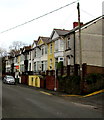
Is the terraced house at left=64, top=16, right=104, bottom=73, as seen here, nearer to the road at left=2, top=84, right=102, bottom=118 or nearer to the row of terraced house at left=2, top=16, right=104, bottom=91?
the row of terraced house at left=2, top=16, right=104, bottom=91

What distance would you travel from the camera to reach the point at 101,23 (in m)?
31.5

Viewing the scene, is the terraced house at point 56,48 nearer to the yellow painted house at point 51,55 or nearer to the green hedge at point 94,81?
the yellow painted house at point 51,55

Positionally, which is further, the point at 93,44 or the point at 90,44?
the point at 93,44

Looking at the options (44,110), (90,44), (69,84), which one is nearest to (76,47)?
(90,44)

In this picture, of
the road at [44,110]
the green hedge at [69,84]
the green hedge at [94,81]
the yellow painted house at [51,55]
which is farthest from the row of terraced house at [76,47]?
the road at [44,110]

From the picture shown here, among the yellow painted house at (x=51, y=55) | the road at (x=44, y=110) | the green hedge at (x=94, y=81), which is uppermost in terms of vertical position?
the yellow painted house at (x=51, y=55)

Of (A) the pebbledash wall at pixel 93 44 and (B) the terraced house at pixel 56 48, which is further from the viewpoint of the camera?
(B) the terraced house at pixel 56 48

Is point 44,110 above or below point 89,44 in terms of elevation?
below

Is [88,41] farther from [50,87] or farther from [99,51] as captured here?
[50,87]

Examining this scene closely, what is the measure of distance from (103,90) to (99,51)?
35.5 feet

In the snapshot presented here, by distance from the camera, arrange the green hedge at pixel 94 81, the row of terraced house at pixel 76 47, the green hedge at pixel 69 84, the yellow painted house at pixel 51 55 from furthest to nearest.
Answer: the yellow painted house at pixel 51 55 < the row of terraced house at pixel 76 47 < the green hedge at pixel 69 84 < the green hedge at pixel 94 81

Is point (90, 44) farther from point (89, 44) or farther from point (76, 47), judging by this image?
point (76, 47)

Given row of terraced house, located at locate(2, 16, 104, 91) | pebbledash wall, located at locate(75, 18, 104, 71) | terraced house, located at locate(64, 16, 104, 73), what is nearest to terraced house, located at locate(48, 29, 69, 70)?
row of terraced house, located at locate(2, 16, 104, 91)

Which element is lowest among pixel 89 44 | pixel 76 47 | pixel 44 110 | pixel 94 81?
pixel 44 110
